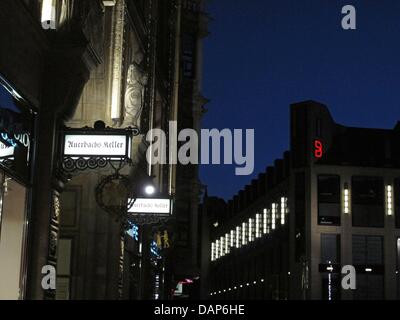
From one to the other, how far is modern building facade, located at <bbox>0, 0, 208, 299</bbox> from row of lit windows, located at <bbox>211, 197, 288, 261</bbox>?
171ft

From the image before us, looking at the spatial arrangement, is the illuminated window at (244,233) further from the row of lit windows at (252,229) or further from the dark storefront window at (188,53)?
the dark storefront window at (188,53)

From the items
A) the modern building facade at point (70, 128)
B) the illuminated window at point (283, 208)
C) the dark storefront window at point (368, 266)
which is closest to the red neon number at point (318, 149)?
→ the illuminated window at point (283, 208)

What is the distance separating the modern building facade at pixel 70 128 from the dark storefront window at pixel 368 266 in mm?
46113

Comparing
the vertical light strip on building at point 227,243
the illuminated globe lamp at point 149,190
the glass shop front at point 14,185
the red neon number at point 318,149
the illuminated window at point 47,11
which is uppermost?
the red neon number at point 318,149

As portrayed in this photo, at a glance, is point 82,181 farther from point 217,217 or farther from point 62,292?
point 217,217

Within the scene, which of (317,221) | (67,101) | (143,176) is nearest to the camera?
(67,101)

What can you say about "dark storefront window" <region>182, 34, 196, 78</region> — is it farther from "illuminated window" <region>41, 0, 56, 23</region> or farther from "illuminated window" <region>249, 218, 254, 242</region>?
"illuminated window" <region>41, 0, 56, 23</region>

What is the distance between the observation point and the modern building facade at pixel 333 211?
78.6 m

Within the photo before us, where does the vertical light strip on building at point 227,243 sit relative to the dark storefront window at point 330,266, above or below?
above

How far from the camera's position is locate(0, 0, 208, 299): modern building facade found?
13.8 m

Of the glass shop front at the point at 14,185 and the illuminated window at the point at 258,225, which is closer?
the glass shop front at the point at 14,185

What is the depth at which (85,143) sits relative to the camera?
16.0 metres
